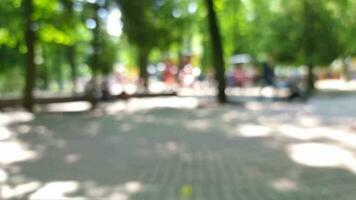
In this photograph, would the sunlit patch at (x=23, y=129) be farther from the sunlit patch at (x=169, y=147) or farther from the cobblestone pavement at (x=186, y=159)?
the sunlit patch at (x=169, y=147)

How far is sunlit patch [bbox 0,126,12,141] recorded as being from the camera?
14.9m

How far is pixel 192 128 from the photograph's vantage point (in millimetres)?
15625

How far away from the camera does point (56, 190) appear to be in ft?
26.7

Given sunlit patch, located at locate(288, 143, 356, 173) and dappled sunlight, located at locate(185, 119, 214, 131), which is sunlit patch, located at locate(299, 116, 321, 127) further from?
sunlit patch, located at locate(288, 143, 356, 173)

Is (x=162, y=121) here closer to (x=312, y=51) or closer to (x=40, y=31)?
(x=40, y=31)

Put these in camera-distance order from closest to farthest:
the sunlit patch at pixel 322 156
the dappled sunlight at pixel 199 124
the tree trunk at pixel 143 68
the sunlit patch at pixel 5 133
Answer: the sunlit patch at pixel 322 156 → the sunlit patch at pixel 5 133 → the dappled sunlight at pixel 199 124 → the tree trunk at pixel 143 68

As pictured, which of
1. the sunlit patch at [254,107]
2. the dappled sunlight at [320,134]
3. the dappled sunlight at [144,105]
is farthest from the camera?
the dappled sunlight at [144,105]

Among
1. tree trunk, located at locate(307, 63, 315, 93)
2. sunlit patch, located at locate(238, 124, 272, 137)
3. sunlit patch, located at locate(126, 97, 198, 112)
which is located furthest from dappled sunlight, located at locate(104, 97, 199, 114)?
tree trunk, located at locate(307, 63, 315, 93)

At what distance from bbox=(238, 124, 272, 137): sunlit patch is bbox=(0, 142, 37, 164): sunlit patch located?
4.70m

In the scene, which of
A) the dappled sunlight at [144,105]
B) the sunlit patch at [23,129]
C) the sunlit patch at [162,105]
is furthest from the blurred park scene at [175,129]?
the sunlit patch at [162,105]

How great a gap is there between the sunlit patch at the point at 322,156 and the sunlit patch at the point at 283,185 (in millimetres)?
1221

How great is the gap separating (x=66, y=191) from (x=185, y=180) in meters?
1.65

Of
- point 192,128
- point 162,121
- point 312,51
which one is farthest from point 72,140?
point 312,51

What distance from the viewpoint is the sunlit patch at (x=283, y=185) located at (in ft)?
25.5
